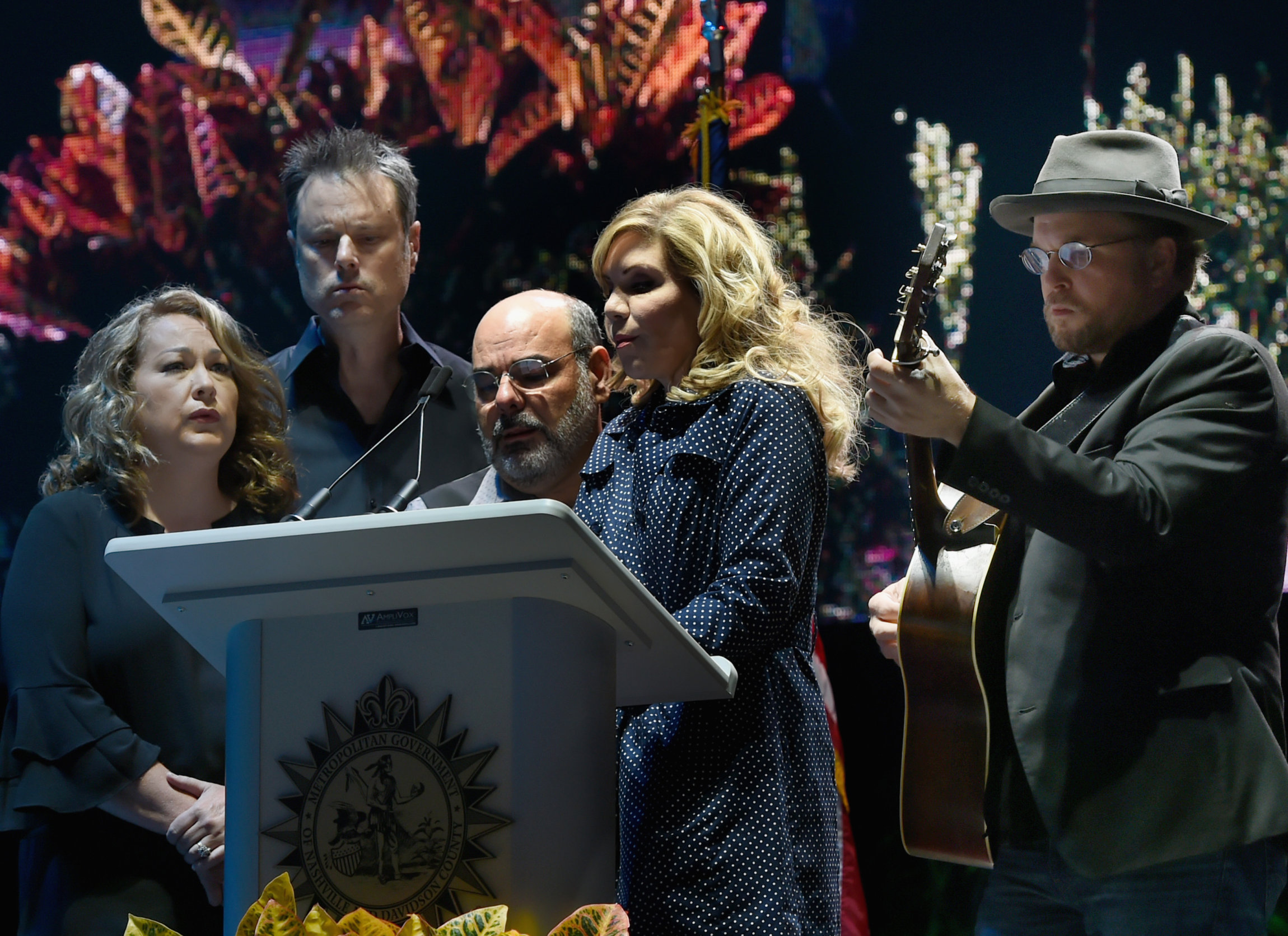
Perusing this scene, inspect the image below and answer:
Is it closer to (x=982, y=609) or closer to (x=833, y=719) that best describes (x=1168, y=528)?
(x=982, y=609)

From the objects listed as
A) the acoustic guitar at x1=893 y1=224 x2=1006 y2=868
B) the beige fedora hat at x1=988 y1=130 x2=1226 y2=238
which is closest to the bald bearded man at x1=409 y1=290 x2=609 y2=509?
the acoustic guitar at x1=893 y1=224 x2=1006 y2=868

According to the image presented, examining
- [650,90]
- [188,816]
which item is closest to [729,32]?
[650,90]

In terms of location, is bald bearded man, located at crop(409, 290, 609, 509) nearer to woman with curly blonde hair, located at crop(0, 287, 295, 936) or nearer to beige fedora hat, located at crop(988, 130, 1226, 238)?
woman with curly blonde hair, located at crop(0, 287, 295, 936)

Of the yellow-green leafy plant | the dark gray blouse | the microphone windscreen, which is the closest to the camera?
→ the yellow-green leafy plant

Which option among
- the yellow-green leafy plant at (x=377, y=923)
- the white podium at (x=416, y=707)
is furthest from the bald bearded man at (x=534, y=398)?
the yellow-green leafy plant at (x=377, y=923)

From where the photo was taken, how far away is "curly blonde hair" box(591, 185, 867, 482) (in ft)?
6.42

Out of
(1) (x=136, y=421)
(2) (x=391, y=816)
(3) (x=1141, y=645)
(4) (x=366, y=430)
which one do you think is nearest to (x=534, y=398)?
(4) (x=366, y=430)

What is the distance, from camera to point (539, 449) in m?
2.75

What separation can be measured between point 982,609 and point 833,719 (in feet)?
4.24

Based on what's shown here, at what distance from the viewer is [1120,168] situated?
207 cm

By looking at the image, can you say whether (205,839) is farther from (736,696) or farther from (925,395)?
(925,395)

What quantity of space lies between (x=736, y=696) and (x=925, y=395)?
462 mm

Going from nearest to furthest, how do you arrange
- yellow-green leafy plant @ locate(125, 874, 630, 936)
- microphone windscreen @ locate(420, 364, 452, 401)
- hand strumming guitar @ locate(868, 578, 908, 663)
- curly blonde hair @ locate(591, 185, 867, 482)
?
yellow-green leafy plant @ locate(125, 874, 630, 936)
curly blonde hair @ locate(591, 185, 867, 482)
microphone windscreen @ locate(420, 364, 452, 401)
hand strumming guitar @ locate(868, 578, 908, 663)

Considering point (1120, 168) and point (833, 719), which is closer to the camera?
point (1120, 168)
